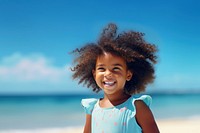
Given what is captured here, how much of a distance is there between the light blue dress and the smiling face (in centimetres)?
11

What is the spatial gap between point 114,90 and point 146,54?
1.04 feet

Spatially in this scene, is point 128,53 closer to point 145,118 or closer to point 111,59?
point 111,59

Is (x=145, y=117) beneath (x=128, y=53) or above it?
beneath

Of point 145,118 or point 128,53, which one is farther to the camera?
point 128,53

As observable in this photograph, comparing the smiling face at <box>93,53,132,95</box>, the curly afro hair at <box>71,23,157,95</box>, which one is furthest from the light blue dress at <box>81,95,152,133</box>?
the curly afro hair at <box>71,23,157,95</box>

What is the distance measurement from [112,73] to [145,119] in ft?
1.09

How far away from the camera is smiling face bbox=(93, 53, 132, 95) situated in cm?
229

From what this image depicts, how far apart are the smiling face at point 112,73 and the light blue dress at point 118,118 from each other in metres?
0.11

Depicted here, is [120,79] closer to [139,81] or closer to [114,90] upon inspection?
[114,90]

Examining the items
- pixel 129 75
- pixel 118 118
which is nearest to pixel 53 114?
pixel 129 75

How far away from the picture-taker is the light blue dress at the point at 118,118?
2.20 metres

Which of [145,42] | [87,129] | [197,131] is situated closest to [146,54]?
[145,42]

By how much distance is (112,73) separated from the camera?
7.47ft

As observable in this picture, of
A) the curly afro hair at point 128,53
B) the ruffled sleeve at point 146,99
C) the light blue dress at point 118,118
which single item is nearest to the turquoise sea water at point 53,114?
the curly afro hair at point 128,53
